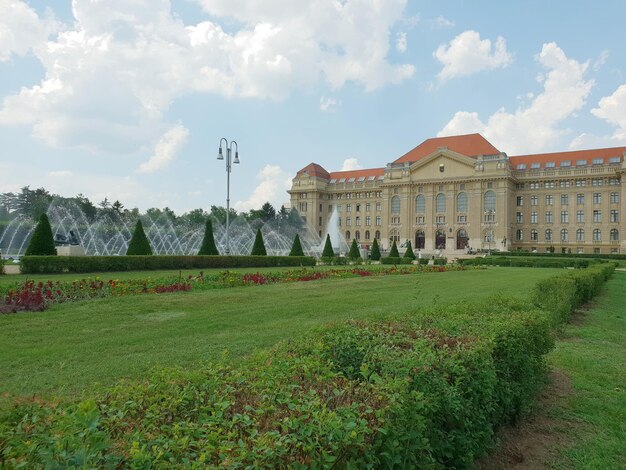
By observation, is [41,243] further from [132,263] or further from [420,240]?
[420,240]

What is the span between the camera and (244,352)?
6.59m

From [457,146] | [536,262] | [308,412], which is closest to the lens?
[308,412]

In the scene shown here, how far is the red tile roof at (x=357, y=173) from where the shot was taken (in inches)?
3469

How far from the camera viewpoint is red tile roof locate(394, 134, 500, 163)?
7294 cm

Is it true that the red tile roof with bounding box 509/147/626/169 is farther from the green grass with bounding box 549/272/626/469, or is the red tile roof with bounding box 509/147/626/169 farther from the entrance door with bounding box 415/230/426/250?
the green grass with bounding box 549/272/626/469

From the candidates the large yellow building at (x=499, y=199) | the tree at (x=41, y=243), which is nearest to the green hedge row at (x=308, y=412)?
the tree at (x=41, y=243)

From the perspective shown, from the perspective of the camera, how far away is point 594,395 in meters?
6.08

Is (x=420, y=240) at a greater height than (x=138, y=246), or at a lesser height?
greater

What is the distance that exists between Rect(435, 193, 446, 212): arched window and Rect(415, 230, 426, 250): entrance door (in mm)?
4884

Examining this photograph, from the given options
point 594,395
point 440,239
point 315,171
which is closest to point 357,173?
point 315,171

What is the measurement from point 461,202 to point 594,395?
7028 cm

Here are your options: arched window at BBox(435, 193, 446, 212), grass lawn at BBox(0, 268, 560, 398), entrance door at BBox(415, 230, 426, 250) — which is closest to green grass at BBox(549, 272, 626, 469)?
grass lawn at BBox(0, 268, 560, 398)

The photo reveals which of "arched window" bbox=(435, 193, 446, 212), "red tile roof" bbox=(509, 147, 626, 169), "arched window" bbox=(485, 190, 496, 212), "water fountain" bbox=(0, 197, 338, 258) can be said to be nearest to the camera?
"water fountain" bbox=(0, 197, 338, 258)

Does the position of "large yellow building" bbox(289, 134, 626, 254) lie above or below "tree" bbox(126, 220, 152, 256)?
above
